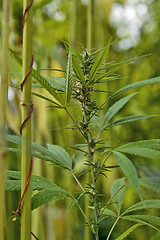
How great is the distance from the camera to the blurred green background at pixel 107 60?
77 cm

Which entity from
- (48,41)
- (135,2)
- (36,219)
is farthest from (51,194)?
(135,2)

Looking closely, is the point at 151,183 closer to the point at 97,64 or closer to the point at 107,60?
the point at 97,64

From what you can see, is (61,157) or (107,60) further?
(107,60)

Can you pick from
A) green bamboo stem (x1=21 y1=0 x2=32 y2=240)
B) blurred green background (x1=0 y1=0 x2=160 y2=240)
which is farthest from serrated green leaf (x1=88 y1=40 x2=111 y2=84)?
blurred green background (x1=0 y1=0 x2=160 y2=240)

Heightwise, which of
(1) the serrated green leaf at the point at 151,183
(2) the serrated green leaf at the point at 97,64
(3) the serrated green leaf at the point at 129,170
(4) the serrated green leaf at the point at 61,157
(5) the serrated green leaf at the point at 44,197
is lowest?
(5) the serrated green leaf at the point at 44,197

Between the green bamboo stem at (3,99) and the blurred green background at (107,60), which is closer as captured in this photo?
the green bamboo stem at (3,99)

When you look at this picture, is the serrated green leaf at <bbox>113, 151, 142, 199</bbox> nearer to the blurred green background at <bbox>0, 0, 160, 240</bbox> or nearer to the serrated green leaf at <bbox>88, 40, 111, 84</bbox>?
the serrated green leaf at <bbox>88, 40, 111, 84</bbox>

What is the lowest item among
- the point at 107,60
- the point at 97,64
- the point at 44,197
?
the point at 44,197

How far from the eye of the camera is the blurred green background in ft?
2.52

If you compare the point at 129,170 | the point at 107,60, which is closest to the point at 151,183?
the point at 129,170

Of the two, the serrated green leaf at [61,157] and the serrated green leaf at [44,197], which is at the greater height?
the serrated green leaf at [61,157]

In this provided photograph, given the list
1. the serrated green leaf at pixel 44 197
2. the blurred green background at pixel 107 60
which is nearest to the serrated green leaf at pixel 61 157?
the serrated green leaf at pixel 44 197

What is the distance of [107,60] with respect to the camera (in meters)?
0.89

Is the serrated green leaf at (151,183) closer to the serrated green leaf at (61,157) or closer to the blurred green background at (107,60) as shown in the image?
the serrated green leaf at (61,157)
